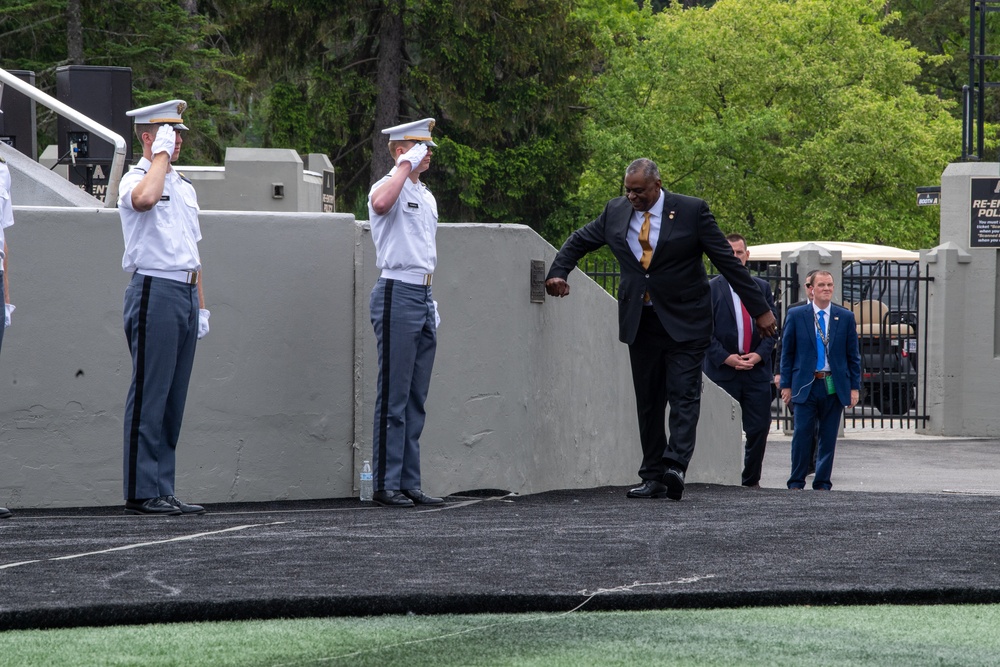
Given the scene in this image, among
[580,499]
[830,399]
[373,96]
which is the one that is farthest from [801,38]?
[580,499]

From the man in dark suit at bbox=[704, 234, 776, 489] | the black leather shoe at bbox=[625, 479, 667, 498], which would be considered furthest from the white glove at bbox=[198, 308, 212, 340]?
the man in dark suit at bbox=[704, 234, 776, 489]

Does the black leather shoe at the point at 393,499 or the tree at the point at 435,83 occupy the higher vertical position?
the tree at the point at 435,83

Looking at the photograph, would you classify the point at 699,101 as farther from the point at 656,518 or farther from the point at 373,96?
the point at 656,518

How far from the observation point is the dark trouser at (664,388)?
25.7ft

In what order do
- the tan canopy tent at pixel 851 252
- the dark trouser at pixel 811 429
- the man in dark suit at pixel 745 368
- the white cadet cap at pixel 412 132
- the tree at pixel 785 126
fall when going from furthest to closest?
the tree at pixel 785 126 < the tan canopy tent at pixel 851 252 < the dark trouser at pixel 811 429 < the man in dark suit at pixel 745 368 < the white cadet cap at pixel 412 132

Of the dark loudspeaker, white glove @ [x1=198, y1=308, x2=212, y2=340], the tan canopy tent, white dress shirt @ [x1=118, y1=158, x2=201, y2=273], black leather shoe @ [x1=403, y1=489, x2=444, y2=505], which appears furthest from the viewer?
the tan canopy tent

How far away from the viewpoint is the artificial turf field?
4.20 m

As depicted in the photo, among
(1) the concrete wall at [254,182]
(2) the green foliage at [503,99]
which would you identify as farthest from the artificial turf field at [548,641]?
(2) the green foliage at [503,99]

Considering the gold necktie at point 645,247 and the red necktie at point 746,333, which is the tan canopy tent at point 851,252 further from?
the gold necktie at point 645,247

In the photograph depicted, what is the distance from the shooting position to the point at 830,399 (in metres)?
10.9

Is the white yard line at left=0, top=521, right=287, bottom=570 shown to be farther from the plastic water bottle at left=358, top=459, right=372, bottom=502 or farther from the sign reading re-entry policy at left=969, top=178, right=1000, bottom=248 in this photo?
the sign reading re-entry policy at left=969, top=178, right=1000, bottom=248

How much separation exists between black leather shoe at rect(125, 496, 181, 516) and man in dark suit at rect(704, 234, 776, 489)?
4.72 m

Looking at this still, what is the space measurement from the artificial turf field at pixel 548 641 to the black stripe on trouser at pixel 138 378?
258 cm

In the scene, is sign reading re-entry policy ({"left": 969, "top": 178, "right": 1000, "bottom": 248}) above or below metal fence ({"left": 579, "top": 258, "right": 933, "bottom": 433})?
above
